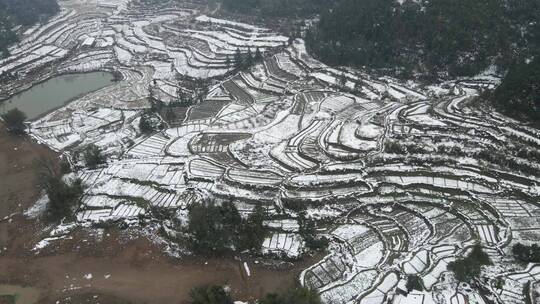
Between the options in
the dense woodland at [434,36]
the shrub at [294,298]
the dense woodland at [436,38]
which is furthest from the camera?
the dense woodland at [434,36]

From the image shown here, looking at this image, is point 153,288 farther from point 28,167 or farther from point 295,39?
point 295,39

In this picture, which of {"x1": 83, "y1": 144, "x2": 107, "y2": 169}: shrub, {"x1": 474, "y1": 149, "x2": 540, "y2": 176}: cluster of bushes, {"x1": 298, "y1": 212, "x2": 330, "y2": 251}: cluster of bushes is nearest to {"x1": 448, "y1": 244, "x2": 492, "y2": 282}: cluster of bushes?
{"x1": 298, "y1": 212, "x2": 330, "y2": 251}: cluster of bushes

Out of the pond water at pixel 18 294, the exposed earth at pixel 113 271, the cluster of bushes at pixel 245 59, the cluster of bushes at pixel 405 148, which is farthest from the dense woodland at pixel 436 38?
the pond water at pixel 18 294

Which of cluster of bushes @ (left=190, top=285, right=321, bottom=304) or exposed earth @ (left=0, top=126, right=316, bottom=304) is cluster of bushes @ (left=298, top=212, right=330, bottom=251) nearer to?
exposed earth @ (left=0, top=126, right=316, bottom=304)

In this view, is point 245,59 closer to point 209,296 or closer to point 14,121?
point 14,121

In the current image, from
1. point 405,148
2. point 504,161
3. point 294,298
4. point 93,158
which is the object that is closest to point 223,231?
point 294,298

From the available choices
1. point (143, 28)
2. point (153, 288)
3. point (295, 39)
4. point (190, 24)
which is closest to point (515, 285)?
point (153, 288)

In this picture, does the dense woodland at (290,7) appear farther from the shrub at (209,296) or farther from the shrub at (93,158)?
the shrub at (209,296)
